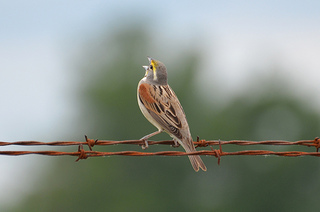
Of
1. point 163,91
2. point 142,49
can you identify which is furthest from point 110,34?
point 163,91

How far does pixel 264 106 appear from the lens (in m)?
88.2

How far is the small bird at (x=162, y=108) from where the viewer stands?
1145 cm

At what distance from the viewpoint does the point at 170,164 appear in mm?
79562

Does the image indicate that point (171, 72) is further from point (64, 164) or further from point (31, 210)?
point (31, 210)

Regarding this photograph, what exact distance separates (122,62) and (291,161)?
23359 millimetres

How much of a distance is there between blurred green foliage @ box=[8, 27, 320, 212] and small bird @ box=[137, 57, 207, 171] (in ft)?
187

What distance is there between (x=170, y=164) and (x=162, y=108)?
67.8 m

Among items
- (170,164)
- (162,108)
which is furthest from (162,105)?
(170,164)

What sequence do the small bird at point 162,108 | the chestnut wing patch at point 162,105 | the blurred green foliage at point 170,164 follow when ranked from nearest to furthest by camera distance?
the small bird at point 162,108
the chestnut wing patch at point 162,105
the blurred green foliage at point 170,164

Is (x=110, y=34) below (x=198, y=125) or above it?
above

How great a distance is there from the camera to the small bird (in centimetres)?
1145

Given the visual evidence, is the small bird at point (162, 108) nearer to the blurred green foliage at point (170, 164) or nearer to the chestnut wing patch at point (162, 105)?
the chestnut wing patch at point (162, 105)

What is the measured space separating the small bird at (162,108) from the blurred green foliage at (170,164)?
57083mm

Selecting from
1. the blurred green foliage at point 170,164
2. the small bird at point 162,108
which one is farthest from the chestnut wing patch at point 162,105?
the blurred green foliage at point 170,164
